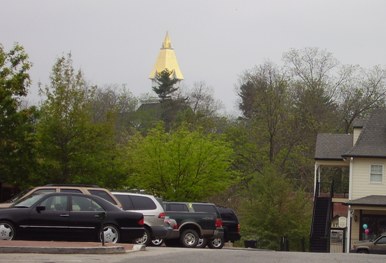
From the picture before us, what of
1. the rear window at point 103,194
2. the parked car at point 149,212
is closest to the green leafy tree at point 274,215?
the parked car at point 149,212

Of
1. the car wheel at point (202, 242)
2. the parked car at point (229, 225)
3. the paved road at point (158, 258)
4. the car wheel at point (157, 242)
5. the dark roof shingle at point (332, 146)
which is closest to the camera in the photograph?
the paved road at point (158, 258)

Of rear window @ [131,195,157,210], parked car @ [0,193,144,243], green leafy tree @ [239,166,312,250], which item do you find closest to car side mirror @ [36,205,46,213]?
parked car @ [0,193,144,243]

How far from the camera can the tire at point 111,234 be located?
74.6 ft

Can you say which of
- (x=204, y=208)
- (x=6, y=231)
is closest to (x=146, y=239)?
(x=6, y=231)

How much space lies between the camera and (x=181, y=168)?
44312 millimetres

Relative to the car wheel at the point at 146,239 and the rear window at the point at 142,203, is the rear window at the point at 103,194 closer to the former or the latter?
the rear window at the point at 142,203

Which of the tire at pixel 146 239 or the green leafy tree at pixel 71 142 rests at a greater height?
the green leafy tree at pixel 71 142

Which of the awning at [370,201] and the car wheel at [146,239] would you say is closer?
the car wheel at [146,239]

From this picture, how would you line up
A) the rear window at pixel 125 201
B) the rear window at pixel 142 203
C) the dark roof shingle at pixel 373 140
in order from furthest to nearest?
the dark roof shingle at pixel 373 140
the rear window at pixel 125 201
the rear window at pixel 142 203

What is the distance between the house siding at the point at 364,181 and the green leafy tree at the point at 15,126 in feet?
68.6

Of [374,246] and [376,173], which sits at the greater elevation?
[376,173]

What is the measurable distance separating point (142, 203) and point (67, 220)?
14.2 ft

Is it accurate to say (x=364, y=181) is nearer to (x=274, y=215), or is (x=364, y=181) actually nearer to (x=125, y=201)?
(x=274, y=215)

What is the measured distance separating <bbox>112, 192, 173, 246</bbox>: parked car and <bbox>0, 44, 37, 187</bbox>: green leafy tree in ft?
28.1
